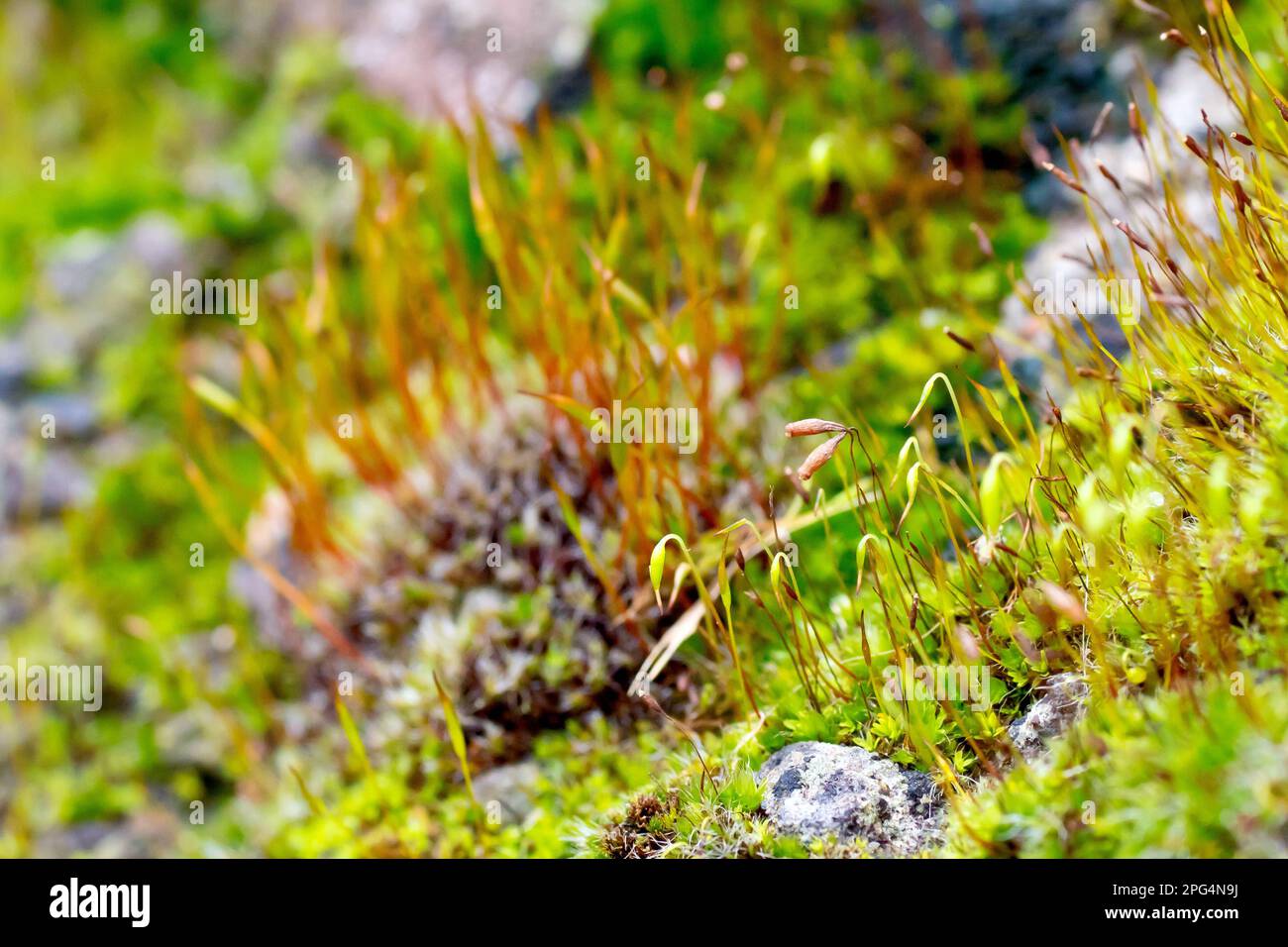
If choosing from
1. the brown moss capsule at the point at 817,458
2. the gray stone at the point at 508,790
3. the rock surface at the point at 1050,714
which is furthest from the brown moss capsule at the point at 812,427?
the gray stone at the point at 508,790

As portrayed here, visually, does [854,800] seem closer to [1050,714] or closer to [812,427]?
[1050,714]

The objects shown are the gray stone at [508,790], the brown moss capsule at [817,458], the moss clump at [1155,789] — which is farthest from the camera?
the gray stone at [508,790]

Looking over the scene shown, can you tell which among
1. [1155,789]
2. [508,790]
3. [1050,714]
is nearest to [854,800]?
[1050,714]

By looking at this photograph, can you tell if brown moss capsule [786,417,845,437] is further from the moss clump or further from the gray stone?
the gray stone

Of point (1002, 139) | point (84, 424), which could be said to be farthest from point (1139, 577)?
point (84, 424)

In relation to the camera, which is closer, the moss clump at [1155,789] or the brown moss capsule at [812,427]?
the moss clump at [1155,789]

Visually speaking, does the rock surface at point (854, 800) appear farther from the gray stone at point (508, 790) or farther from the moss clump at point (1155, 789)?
the gray stone at point (508, 790)

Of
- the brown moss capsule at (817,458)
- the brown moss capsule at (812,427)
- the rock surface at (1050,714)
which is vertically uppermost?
the brown moss capsule at (812,427)

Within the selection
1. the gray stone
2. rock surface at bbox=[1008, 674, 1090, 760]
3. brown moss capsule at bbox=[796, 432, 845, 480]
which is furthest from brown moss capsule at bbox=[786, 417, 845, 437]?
the gray stone
